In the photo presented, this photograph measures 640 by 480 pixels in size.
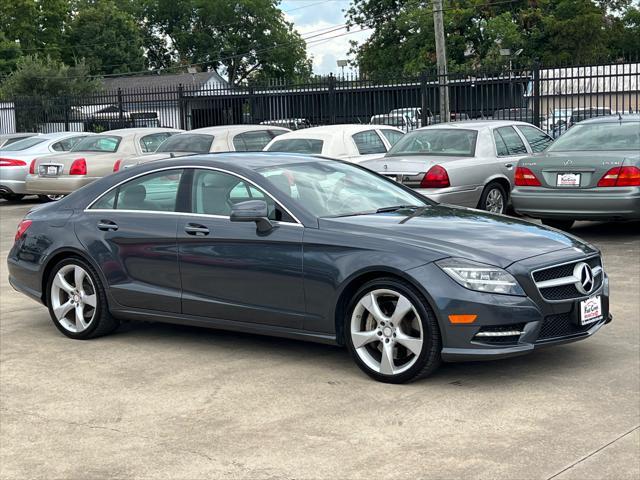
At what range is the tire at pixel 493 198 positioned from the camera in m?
13.6

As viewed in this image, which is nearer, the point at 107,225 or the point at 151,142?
the point at 107,225

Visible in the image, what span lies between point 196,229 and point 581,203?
626 centimetres

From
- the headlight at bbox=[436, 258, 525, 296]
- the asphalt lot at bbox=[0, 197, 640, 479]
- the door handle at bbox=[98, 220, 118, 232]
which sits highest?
the door handle at bbox=[98, 220, 118, 232]

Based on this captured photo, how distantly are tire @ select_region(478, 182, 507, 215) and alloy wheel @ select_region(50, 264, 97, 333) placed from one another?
276 inches

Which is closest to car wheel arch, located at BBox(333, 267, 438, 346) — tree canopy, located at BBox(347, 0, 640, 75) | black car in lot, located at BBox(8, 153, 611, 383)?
black car in lot, located at BBox(8, 153, 611, 383)

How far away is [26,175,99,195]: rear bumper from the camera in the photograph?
18656 millimetres

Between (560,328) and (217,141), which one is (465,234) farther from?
(217,141)

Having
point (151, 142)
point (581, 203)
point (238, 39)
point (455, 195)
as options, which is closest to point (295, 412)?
point (581, 203)

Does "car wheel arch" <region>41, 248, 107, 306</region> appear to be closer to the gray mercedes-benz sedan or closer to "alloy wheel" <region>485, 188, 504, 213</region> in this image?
the gray mercedes-benz sedan

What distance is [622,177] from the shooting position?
1178 centimetres

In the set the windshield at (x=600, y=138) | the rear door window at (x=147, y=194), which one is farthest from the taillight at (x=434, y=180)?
the rear door window at (x=147, y=194)

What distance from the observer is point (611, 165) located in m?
11.8

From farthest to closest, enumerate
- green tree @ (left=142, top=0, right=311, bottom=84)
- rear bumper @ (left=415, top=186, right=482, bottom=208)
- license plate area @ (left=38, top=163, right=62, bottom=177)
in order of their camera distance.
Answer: green tree @ (left=142, top=0, right=311, bottom=84)
license plate area @ (left=38, top=163, right=62, bottom=177)
rear bumper @ (left=415, top=186, right=482, bottom=208)

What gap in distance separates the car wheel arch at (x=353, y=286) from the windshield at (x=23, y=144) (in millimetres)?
16505
